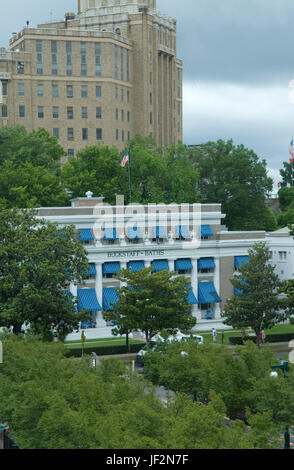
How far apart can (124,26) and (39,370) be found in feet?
402

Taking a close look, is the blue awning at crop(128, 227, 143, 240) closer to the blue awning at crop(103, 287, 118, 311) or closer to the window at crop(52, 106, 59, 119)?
the blue awning at crop(103, 287, 118, 311)

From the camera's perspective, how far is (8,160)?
90375 mm

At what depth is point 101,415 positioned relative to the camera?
28.5 m

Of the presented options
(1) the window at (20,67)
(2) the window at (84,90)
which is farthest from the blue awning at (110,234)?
(2) the window at (84,90)

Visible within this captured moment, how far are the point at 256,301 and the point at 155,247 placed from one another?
13.4 metres

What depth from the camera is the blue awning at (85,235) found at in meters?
70.6

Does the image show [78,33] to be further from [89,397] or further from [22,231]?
[89,397]

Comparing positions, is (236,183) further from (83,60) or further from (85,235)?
(83,60)

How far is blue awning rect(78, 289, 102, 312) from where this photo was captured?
70.3 m

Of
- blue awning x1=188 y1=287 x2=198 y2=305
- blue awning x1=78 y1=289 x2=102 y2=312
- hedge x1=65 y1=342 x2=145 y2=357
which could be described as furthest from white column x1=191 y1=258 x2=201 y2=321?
hedge x1=65 y1=342 x2=145 y2=357

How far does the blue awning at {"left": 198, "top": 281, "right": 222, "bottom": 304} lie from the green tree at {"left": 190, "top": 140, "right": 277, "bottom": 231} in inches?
1132

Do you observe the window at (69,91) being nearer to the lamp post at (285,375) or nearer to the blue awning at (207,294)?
the blue awning at (207,294)

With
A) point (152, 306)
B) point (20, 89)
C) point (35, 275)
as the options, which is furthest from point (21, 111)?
point (35, 275)
